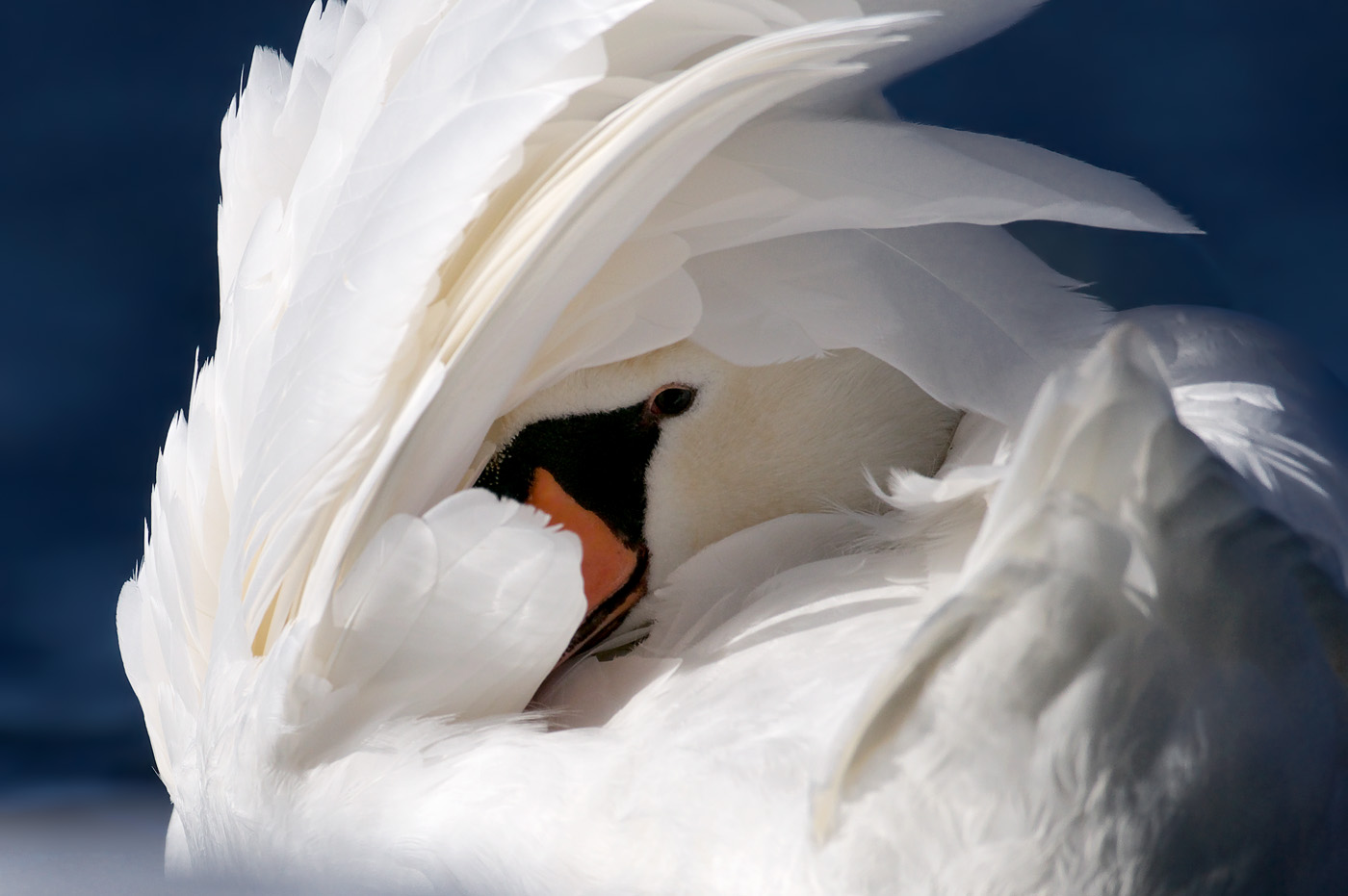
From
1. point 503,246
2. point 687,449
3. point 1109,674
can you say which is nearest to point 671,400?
point 687,449

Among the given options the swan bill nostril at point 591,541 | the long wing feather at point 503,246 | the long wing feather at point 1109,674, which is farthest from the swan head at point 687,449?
the long wing feather at point 1109,674

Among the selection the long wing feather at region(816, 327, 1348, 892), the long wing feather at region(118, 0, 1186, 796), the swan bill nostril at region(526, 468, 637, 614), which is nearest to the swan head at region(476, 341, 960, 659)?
the swan bill nostril at region(526, 468, 637, 614)

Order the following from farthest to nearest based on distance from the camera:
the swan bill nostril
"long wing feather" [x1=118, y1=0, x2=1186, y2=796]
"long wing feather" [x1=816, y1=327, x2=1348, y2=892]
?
1. the swan bill nostril
2. "long wing feather" [x1=118, y1=0, x2=1186, y2=796]
3. "long wing feather" [x1=816, y1=327, x2=1348, y2=892]

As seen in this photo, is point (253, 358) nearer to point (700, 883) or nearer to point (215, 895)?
point (215, 895)

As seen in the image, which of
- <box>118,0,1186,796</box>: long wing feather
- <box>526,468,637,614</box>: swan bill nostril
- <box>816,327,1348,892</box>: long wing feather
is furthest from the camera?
<box>526,468,637,614</box>: swan bill nostril

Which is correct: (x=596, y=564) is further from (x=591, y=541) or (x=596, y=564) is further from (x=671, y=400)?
(x=671, y=400)

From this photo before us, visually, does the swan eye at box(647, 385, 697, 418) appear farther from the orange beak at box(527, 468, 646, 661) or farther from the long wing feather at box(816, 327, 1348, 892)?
the long wing feather at box(816, 327, 1348, 892)

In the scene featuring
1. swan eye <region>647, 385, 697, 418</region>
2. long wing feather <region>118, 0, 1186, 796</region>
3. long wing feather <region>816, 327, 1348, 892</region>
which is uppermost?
long wing feather <region>118, 0, 1186, 796</region>

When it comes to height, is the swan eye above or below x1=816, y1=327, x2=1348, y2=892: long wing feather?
above
